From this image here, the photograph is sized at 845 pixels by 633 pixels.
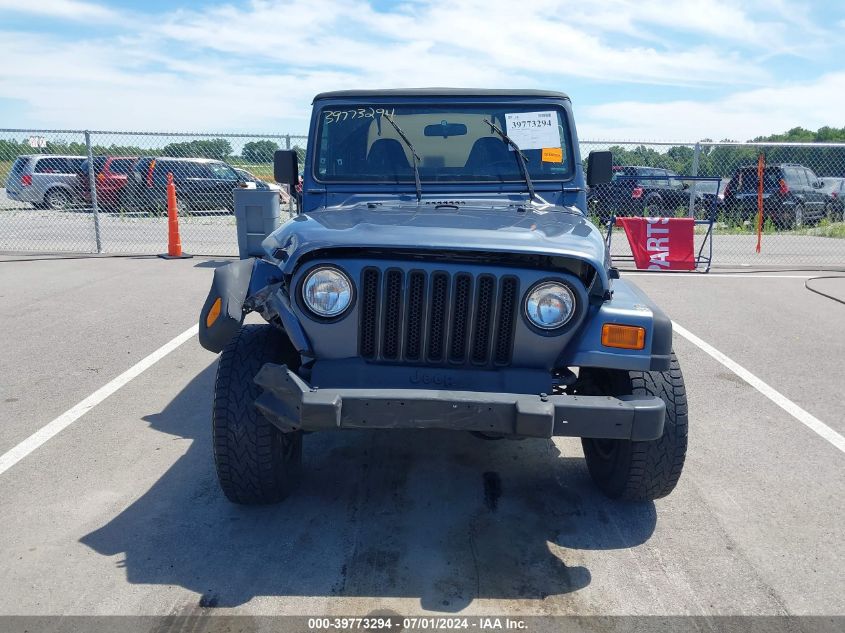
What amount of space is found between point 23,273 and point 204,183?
7141mm

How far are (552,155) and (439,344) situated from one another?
189 centimetres

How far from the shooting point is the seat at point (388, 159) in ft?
14.2

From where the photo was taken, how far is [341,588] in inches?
111

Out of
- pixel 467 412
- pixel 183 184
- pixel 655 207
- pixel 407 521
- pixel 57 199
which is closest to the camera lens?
pixel 467 412

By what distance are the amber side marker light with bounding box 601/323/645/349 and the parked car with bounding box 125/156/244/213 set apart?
1333cm

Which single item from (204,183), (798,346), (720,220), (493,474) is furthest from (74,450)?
(720,220)

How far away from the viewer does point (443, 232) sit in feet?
9.87

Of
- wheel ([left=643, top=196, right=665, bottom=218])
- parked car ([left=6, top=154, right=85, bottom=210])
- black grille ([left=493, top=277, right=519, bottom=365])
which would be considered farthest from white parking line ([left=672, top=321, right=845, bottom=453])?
parked car ([left=6, top=154, right=85, bottom=210])

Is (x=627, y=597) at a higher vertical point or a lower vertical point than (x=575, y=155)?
lower

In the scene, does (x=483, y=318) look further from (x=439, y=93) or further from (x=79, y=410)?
(x=79, y=410)

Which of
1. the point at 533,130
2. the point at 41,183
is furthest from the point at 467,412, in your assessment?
the point at 41,183

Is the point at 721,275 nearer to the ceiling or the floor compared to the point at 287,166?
nearer to the floor

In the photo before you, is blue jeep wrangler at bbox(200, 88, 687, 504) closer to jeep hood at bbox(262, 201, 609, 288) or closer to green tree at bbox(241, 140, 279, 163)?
jeep hood at bbox(262, 201, 609, 288)

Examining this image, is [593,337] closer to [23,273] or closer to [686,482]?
[686,482]
